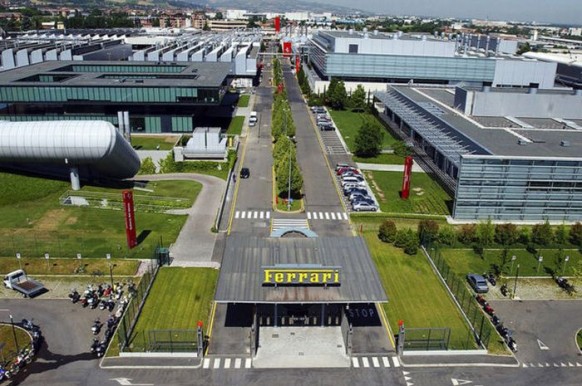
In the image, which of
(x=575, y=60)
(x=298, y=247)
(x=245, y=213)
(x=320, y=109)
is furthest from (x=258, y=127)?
(x=575, y=60)


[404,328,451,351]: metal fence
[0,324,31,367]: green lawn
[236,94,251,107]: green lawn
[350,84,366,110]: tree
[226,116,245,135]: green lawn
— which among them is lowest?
[0,324,31,367]: green lawn

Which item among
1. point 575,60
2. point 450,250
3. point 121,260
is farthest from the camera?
point 575,60

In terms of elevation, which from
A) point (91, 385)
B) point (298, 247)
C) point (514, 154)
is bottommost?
point (91, 385)

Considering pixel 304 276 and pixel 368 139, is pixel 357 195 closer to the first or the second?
pixel 368 139

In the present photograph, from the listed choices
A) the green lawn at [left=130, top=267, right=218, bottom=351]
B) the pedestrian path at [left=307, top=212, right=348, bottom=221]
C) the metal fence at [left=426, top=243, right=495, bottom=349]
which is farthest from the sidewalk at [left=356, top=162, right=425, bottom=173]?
the green lawn at [left=130, top=267, right=218, bottom=351]

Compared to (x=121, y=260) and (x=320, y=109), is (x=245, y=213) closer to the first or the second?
(x=121, y=260)

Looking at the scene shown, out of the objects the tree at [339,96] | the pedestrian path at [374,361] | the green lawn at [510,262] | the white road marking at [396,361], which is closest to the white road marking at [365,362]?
the pedestrian path at [374,361]

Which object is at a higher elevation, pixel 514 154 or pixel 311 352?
pixel 514 154

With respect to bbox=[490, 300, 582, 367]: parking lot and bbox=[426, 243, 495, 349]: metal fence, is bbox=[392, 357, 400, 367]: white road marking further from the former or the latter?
bbox=[490, 300, 582, 367]: parking lot

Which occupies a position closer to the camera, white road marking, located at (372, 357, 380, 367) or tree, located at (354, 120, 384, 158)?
white road marking, located at (372, 357, 380, 367)
